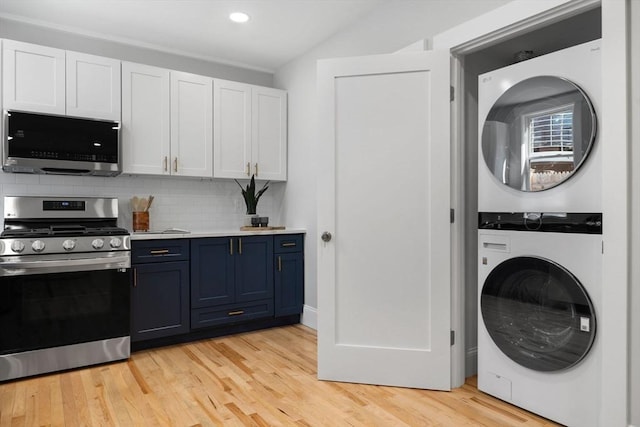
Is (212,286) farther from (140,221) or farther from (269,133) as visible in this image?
(269,133)

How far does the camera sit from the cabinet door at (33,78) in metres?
3.03

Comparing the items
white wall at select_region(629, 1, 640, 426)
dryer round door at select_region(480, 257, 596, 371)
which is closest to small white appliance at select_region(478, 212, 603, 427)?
dryer round door at select_region(480, 257, 596, 371)

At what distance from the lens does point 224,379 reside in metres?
2.66

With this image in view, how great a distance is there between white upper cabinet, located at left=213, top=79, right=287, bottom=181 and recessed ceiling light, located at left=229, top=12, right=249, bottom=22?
2.36 feet

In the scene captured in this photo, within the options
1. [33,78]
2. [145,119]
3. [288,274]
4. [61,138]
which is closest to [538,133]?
[288,274]

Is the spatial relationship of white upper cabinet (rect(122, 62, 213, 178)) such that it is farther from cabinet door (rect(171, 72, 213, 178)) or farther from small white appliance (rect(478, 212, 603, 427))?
small white appliance (rect(478, 212, 603, 427))

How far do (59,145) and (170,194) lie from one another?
1050mm

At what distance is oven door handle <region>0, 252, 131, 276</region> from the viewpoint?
2705 mm

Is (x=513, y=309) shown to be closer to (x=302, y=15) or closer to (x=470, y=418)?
(x=470, y=418)

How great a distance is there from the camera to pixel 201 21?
336 centimetres

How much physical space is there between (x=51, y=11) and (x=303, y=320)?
3.37 m

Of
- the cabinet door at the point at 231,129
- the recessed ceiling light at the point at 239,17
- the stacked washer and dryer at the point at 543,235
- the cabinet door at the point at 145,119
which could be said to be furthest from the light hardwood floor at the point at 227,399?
the recessed ceiling light at the point at 239,17

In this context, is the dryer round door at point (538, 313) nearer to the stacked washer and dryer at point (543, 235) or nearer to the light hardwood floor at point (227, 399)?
the stacked washer and dryer at point (543, 235)

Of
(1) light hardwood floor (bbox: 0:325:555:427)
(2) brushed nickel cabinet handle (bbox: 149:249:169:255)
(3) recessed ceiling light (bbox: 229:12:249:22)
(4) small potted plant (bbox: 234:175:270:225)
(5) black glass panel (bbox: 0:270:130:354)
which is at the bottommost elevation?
(1) light hardwood floor (bbox: 0:325:555:427)
